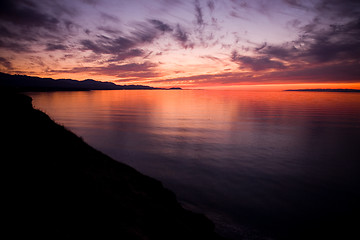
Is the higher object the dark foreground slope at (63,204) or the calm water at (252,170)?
the dark foreground slope at (63,204)

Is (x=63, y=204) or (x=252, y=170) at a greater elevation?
(x=63, y=204)

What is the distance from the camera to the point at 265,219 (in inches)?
322

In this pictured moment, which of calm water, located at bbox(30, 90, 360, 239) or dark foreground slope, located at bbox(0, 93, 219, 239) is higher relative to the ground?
dark foreground slope, located at bbox(0, 93, 219, 239)

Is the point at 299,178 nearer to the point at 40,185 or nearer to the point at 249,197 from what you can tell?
the point at 249,197

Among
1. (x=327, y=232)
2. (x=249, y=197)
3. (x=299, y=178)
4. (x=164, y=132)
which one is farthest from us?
(x=164, y=132)

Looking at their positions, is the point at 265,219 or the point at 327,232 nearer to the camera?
the point at 327,232

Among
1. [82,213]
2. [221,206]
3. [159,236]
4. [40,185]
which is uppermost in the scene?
[40,185]

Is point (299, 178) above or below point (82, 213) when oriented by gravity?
below

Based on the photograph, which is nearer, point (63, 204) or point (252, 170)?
point (63, 204)

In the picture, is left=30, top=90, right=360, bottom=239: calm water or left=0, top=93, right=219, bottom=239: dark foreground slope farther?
left=30, top=90, right=360, bottom=239: calm water

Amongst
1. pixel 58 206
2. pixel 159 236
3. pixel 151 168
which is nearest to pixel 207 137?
pixel 151 168

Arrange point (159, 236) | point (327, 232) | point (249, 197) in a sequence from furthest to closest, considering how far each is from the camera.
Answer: point (249, 197)
point (327, 232)
point (159, 236)

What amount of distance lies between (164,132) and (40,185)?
20.2 meters

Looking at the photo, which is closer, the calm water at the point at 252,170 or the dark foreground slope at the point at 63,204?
the dark foreground slope at the point at 63,204
